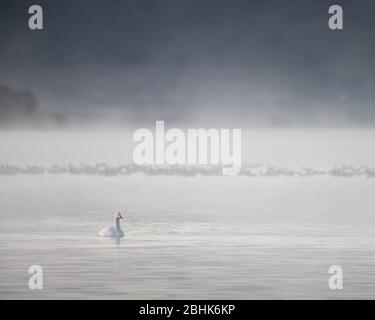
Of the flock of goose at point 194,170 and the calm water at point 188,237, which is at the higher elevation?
the flock of goose at point 194,170

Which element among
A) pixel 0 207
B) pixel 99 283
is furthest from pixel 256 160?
pixel 99 283

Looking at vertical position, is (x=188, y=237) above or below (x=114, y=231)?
below

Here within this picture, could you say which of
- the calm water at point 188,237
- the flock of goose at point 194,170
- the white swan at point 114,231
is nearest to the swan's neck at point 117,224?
the white swan at point 114,231

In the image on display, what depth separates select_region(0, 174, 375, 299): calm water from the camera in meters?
20.3

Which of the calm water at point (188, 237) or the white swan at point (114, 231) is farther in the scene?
the white swan at point (114, 231)

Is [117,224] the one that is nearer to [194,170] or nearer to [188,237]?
[188,237]

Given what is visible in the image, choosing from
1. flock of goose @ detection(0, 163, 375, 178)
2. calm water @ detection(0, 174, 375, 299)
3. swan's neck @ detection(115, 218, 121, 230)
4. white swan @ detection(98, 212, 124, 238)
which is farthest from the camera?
flock of goose @ detection(0, 163, 375, 178)

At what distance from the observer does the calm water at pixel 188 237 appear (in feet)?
66.7

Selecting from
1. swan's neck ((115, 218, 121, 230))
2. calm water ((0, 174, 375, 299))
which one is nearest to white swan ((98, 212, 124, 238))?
swan's neck ((115, 218, 121, 230))

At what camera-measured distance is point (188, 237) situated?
24062 millimetres

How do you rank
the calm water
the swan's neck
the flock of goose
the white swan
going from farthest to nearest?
the flock of goose, the swan's neck, the white swan, the calm water

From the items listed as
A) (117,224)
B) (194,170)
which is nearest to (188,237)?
(117,224)

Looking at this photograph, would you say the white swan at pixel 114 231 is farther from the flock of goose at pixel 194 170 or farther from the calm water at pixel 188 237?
the flock of goose at pixel 194 170

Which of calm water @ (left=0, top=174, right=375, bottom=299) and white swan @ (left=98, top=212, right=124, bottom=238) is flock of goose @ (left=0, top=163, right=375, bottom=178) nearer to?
calm water @ (left=0, top=174, right=375, bottom=299)
